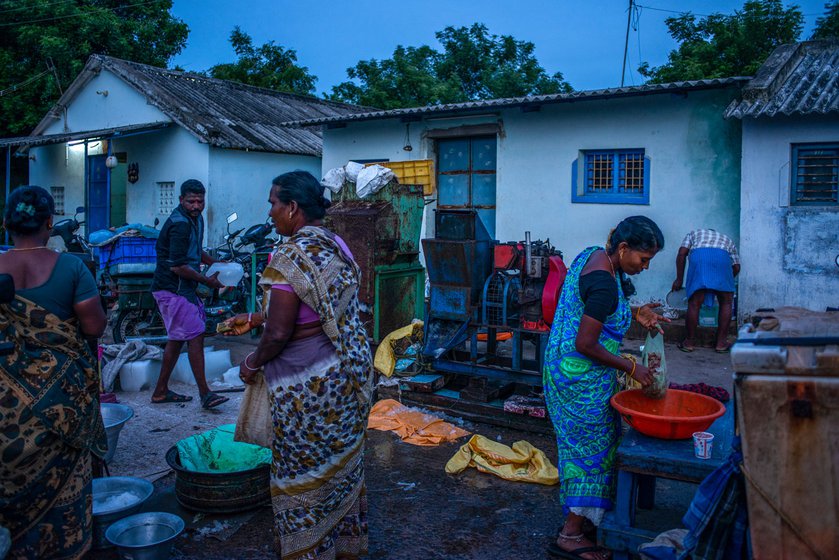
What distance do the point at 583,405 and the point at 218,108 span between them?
43.5 feet

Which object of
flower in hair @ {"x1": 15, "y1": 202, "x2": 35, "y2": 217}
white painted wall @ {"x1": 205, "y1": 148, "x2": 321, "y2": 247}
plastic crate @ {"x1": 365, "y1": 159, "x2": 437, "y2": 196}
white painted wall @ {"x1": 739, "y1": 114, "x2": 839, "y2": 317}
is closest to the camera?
flower in hair @ {"x1": 15, "y1": 202, "x2": 35, "y2": 217}

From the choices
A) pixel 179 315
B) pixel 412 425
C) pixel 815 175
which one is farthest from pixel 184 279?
pixel 815 175

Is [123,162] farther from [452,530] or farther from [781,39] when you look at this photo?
[781,39]

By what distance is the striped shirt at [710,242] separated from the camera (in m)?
8.31

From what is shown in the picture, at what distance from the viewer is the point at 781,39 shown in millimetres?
17484

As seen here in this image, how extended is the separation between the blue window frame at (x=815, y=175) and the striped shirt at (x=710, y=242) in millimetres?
984

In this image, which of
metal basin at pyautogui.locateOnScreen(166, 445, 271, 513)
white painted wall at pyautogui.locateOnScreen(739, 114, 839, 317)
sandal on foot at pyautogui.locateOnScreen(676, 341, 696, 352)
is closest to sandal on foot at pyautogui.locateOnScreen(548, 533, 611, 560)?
metal basin at pyautogui.locateOnScreen(166, 445, 271, 513)

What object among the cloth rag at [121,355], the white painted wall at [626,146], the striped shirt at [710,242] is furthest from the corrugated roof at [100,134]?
the striped shirt at [710,242]

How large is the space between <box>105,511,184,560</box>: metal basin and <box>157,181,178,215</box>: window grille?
11.5m

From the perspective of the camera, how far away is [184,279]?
18.6ft

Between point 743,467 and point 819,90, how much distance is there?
7704 mm

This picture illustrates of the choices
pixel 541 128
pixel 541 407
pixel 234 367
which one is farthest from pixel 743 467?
pixel 541 128

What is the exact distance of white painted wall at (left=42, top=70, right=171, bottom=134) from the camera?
46.9 feet

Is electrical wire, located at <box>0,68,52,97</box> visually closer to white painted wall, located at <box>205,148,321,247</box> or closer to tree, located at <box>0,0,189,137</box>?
tree, located at <box>0,0,189,137</box>
